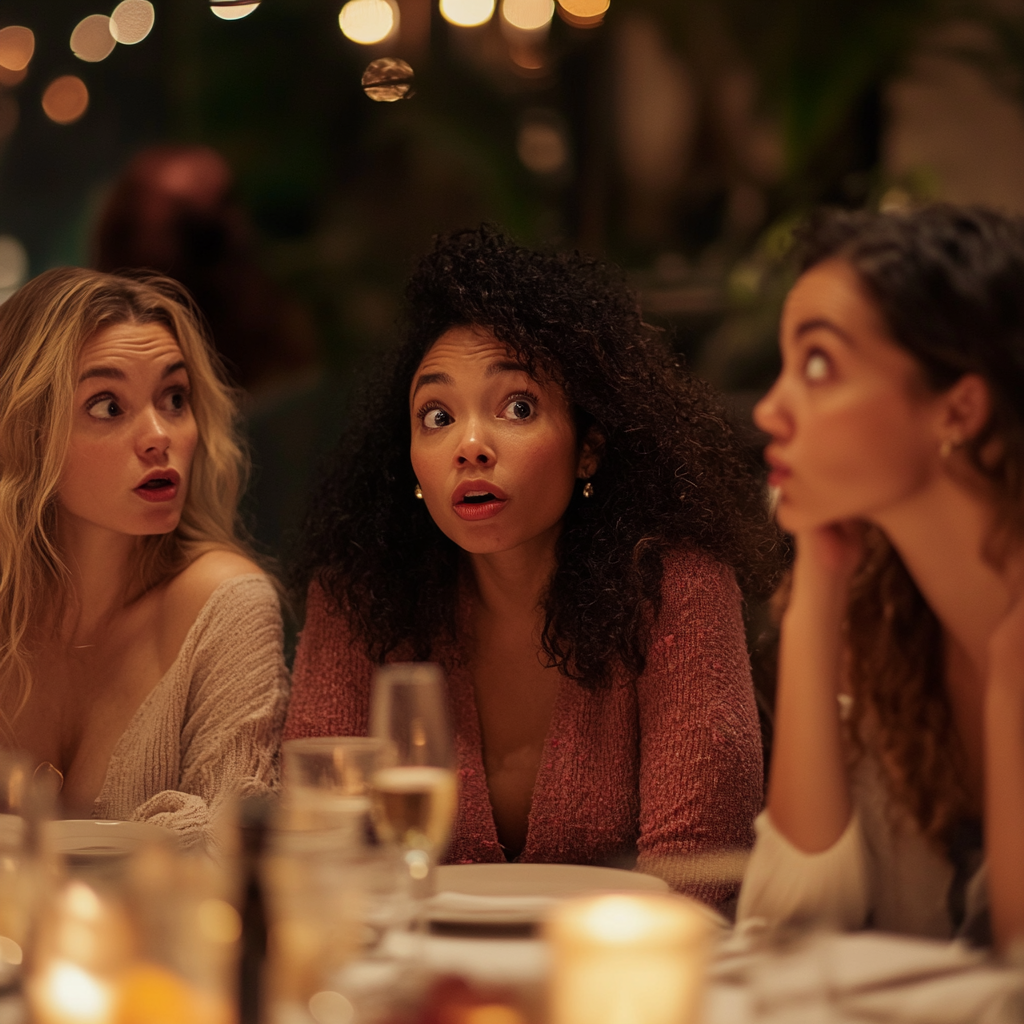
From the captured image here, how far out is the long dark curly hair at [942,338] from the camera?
112 centimetres

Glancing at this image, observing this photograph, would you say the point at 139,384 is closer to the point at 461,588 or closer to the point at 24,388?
the point at 24,388

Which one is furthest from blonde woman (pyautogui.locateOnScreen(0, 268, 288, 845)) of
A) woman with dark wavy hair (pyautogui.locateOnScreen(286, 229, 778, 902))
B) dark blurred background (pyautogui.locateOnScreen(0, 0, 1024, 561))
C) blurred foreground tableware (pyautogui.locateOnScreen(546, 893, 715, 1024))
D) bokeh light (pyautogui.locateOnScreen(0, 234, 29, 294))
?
bokeh light (pyautogui.locateOnScreen(0, 234, 29, 294))

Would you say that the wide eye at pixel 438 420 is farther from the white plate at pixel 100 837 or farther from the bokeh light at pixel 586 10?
the bokeh light at pixel 586 10

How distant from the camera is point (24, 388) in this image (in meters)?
1.95

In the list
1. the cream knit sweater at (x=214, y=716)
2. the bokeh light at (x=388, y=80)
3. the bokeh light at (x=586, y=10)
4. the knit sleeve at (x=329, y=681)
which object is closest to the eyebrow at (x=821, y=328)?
the knit sleeve at (x=329, y=681)

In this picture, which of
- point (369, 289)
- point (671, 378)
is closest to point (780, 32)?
point (369, 289)

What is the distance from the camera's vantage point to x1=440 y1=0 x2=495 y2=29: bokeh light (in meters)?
4.51

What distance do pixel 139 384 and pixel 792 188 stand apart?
2823mm

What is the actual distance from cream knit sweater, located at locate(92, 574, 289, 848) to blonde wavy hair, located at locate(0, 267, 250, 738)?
0.58 ft

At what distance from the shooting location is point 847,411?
1140 millimetres

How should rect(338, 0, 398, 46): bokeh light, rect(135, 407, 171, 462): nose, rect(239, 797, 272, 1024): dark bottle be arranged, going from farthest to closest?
rect(338, 0, 398, 46): bokeh light < rect(135, 407, 171, 462): nose < rect(239, 797, 272, 1024): dark bottle

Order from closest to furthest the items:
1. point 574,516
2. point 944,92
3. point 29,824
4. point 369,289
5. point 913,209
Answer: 1. point 29,824
2. point 913,209
3. point 574,516
4. point 944,92
5. point 369,289

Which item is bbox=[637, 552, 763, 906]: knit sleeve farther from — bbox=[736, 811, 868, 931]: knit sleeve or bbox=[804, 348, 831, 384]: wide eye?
bbox=[804, 348, 831, 384]: wide eye

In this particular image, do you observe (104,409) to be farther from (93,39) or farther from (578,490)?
(93,39)
